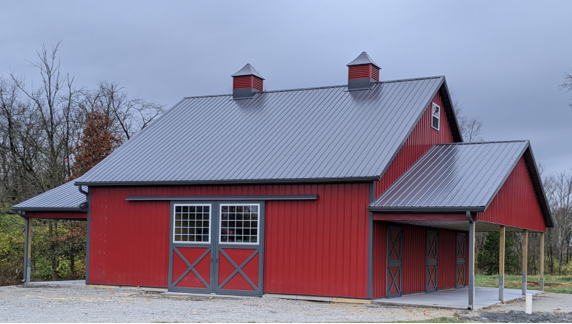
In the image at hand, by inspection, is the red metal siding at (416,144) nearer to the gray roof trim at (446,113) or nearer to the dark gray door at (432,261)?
the gray roof trim at (446,113)

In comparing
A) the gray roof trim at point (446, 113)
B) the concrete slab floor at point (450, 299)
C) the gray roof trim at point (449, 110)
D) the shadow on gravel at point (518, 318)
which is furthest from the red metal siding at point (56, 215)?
the shadow on gravel at point (518, 318)

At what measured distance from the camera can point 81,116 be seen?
33375 mm

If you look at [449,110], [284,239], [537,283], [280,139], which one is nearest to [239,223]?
[284,239]

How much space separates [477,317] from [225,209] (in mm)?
7279

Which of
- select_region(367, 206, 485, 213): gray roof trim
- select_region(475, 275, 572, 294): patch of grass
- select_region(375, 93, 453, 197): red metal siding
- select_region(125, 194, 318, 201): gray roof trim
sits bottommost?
select_region(475, 275, 572, 294): patch of grass

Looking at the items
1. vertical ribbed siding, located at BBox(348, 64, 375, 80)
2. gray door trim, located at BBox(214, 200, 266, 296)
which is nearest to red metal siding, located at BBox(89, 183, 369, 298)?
gray door trim, located at BBox(214, 200, 266, 296)

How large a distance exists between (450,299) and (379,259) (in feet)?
7.67

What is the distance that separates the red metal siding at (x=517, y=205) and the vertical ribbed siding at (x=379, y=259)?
2.46 meters

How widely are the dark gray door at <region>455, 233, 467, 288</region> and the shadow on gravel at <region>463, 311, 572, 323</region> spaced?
7.95 meters

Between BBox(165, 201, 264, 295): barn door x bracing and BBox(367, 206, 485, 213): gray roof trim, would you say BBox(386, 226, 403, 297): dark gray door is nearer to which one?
BBox(367, 206, 485, 213): gray roof trim

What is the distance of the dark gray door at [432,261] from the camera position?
19.5m

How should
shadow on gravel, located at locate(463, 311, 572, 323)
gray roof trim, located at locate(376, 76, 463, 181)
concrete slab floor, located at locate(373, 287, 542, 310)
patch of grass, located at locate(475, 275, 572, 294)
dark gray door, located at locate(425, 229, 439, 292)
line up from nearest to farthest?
shadow on gravel, located at locate(463, 311, 572, 323)
concrete slab floor, located at locate(373, 287, 542, 310)
gray roof trim, located at locate(376, 76, 463, 181)
dark gray door, located at locate(425, 229, 439, 292)
patch of grass, located at locate(475, 275, 572, 294)

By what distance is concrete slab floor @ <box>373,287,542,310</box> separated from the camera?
51.3 feet

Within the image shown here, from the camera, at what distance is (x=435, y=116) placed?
20.5m
